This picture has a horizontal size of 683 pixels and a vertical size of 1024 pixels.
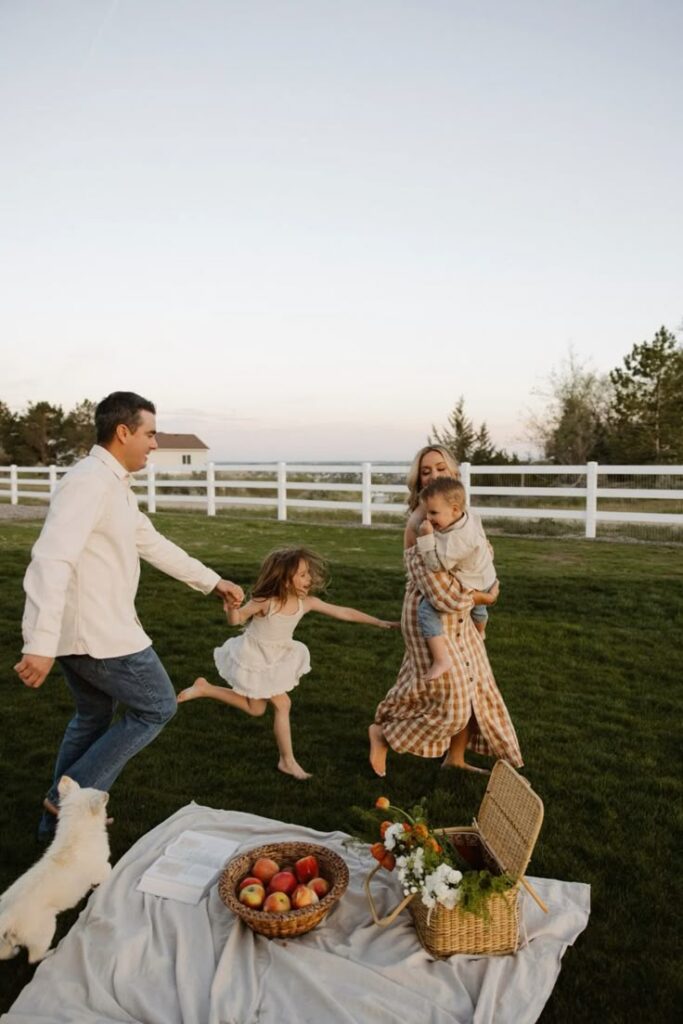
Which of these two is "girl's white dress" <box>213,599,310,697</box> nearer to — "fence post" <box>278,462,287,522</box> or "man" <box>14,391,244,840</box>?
"man" <box>14,391,244,840</box>

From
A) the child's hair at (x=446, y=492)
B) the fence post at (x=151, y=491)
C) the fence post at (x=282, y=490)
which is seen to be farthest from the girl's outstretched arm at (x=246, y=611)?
the fence post at (x=151, y=491)

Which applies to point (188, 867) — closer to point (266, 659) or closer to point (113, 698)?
point (113, 698)

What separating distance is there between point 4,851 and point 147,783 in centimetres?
97

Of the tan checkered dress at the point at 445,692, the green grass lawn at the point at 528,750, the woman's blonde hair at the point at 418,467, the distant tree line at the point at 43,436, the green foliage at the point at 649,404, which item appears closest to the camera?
the green grass lawn at the point at 528,750

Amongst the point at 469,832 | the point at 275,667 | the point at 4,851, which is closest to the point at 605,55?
the point at 275,667

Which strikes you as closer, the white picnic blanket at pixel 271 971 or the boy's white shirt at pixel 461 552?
the white picnic blanket at pixel 271 971

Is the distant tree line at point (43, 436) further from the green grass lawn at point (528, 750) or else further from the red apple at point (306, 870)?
the red apple at point (306, 870)

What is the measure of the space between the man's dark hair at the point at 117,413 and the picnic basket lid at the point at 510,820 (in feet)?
7.54

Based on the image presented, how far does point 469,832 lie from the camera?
10.6 ft

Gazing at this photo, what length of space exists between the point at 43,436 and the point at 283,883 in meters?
57.0

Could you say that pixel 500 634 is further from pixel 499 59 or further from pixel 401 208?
pixel 401 208

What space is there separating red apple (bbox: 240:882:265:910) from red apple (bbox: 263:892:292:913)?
0.11 feet

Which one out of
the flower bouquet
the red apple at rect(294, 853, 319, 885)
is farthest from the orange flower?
the red apple at rect(294, 853, 319, 885)

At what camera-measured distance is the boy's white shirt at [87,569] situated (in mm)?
2885
